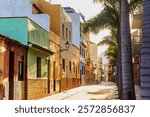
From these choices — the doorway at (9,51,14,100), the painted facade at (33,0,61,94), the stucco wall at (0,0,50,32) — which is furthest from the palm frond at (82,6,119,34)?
the doorway at (9,51,14,100)

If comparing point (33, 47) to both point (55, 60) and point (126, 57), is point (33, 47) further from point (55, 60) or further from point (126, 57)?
point (55, 60)

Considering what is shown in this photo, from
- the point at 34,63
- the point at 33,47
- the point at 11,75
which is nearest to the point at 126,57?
the point at 11,75

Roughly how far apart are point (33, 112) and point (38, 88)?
531 inches

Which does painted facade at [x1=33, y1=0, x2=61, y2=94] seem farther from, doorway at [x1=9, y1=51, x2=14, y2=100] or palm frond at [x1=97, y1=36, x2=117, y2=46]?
doorway at [x1=9, y1=51, x2=14, y2=100]

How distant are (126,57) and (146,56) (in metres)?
6.24

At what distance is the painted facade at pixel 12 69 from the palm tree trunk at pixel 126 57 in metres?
4.67

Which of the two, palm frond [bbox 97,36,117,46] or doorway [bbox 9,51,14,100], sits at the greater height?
palm frond [bbox 97,36,117,46]

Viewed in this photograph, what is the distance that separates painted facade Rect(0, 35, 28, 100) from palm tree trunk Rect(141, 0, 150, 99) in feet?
30.2

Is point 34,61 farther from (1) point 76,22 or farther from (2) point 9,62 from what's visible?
(1) point 76,22

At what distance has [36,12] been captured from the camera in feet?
77.2

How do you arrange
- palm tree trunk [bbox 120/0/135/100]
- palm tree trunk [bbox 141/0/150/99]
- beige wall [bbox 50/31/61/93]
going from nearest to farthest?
palm tree trunk [bbox 141/0/150/99]
palm tree trunk [bbox 120/0/135/100]
beige wall [bbox 50/31/61/93]

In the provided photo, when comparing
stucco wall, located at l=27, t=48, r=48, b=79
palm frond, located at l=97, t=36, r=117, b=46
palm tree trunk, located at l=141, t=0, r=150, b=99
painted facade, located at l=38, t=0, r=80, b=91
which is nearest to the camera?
palm tree trunk, located at l=141, t=0, r=150, b=99

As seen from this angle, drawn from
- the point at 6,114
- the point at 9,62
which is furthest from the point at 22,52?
the point at 6,114

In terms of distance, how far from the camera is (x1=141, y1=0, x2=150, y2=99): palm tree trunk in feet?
19.0
